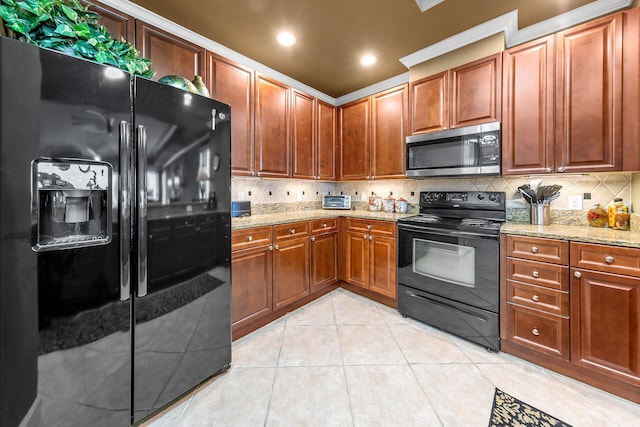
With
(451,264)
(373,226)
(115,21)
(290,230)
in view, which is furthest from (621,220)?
(115,21)

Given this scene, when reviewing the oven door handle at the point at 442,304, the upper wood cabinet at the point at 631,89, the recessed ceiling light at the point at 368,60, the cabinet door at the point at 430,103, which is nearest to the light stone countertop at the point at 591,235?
the upper wood cabinet at the point at 631,89

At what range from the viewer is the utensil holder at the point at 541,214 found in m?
2.07

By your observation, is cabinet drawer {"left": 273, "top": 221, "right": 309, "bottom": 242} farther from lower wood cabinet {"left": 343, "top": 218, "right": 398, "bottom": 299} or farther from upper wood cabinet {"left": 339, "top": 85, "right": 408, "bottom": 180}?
upper wood cabinet {"left": 339, "top": 85, "right": 408, "bottom": 180}

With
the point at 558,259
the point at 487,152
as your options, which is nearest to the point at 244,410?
the point at 558,259

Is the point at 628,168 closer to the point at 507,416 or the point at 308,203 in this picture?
the point at 507,416

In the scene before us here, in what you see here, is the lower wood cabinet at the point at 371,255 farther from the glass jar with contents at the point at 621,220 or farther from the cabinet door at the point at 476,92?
the glass jar with contents at the point at 621,220

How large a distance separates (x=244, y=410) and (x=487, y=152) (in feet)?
8.72

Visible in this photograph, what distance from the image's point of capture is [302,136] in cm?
301

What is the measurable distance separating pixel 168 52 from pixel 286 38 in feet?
3.21

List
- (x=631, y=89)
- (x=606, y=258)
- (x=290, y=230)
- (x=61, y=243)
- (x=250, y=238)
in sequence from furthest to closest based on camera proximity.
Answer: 1. (x=290, y=230)
2. (x=250, y=238)
3. (x=631, y=89)
4. (x=606, y=258)
5. (x=61, y=243)

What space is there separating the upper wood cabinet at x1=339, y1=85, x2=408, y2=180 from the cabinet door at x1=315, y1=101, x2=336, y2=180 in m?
0.11

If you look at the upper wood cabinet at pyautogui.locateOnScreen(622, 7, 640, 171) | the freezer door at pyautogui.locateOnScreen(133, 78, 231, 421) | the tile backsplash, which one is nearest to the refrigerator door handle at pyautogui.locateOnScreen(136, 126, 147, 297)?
the freezer door at pyautogui.locateOnScreen(133, 78, 231, 421)

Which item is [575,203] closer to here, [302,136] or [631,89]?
[631,89]

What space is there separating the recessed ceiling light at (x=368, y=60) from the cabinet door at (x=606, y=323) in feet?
8.15
